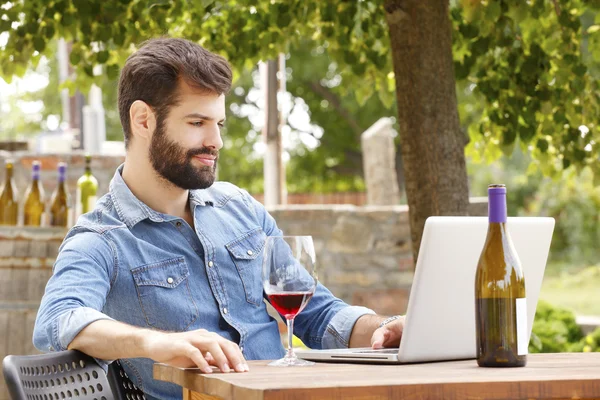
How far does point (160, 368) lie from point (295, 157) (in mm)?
19345

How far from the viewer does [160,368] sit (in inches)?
70.9

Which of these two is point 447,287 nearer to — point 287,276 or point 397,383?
point 287,276

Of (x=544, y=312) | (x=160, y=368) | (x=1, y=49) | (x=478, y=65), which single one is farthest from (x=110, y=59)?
(x=544, y=312)

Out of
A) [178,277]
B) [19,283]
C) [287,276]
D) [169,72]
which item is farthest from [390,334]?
[19,283]

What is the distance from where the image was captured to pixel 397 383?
4.63 feet

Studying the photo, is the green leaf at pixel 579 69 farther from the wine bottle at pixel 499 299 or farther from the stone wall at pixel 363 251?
the wine bottle at pixel 499 299

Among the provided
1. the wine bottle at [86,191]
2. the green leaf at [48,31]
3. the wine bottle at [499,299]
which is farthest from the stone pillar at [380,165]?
the wine bottle at [499,299]

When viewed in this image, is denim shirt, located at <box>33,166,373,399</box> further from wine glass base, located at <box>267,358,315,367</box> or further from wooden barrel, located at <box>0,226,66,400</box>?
wooden barrel, located at <box>0,226,66,400</box>

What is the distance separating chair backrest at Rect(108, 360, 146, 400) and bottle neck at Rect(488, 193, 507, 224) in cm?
83

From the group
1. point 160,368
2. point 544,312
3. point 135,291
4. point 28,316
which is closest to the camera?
point 160,368

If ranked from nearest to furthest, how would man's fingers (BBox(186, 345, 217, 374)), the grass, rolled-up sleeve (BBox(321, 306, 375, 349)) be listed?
1. man's fingers (BBox(186, 345, 217, 374))
2. rolled-up sleeve (BBox(321, 306, 375, 349))
3. the grass

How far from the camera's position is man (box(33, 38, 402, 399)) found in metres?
2.15

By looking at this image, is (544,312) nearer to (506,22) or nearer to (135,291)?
(506,22)

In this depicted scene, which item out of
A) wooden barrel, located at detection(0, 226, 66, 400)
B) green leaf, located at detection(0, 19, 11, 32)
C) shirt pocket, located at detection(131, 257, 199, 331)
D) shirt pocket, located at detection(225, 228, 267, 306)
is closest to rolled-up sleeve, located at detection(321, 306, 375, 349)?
shirt pocket, located at detection(225, 228, 267, 306)
